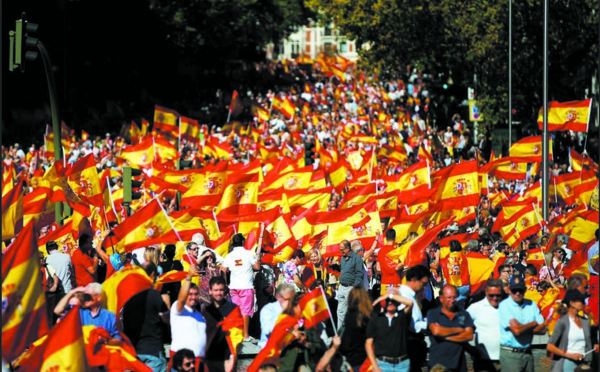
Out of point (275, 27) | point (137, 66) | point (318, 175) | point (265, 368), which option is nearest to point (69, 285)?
point (265, 368)

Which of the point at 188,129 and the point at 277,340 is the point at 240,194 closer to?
the point at 277,340

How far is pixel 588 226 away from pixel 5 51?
36.8 metres

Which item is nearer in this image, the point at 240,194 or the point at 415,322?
the point at 415,322

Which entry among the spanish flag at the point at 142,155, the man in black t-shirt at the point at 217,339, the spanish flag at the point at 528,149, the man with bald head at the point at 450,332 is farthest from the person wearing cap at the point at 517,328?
Result: the spanish flag at the point at 142,155

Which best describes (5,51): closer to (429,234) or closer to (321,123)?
(321,123)

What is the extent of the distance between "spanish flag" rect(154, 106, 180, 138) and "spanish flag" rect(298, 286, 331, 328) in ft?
81.5

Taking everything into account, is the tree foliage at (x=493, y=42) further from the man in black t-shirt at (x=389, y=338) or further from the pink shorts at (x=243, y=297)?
the man in black t-shirt at (x=389, y=338)

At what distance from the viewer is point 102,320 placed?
14398mm

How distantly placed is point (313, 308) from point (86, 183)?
10069mm

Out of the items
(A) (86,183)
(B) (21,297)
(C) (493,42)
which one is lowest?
(C) (493,42)

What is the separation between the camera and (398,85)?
67875mm

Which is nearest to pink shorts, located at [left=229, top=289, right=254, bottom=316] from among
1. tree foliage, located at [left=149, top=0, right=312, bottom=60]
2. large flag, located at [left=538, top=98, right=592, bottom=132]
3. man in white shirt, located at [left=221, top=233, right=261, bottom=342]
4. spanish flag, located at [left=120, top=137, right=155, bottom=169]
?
man in white shirt, located at [left=221, top=233, right=261, bottom=342]

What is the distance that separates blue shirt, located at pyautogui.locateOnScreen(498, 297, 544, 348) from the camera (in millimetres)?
14523

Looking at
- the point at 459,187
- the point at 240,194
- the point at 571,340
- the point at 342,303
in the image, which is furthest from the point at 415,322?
the point at 459,187
